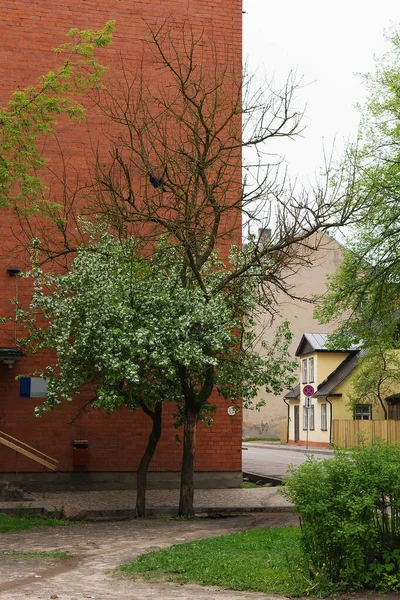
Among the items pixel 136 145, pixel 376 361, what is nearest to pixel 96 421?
pixel 136 145

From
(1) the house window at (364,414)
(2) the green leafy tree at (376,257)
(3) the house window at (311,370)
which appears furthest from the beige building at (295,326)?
(2) the green leafy tree at (376,257)

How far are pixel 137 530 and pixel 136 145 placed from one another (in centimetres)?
934

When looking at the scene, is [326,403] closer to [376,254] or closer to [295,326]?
[295,326]

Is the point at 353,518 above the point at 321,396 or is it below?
below

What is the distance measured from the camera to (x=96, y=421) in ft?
65.9

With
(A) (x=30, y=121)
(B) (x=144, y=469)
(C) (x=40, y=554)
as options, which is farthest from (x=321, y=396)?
(C) (x=40, y=554)

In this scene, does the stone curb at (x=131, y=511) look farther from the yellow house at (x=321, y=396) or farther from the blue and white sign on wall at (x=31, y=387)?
the yellow house at (x=321, y=396)

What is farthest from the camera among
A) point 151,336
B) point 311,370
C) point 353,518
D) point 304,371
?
point 304,371

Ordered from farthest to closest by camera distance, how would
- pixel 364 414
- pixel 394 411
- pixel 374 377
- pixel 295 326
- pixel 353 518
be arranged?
pixel 295 326 → pixel 364 414 → pixel 394 411 → pixel 374 377 → pixel 353 518

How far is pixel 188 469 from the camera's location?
52.3 ft

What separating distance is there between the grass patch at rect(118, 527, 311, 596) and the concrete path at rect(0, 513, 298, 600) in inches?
9.6

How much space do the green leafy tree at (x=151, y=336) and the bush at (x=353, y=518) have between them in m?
5.93

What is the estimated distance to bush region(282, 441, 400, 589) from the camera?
797 centimetres

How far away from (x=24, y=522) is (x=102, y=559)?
4.36m
